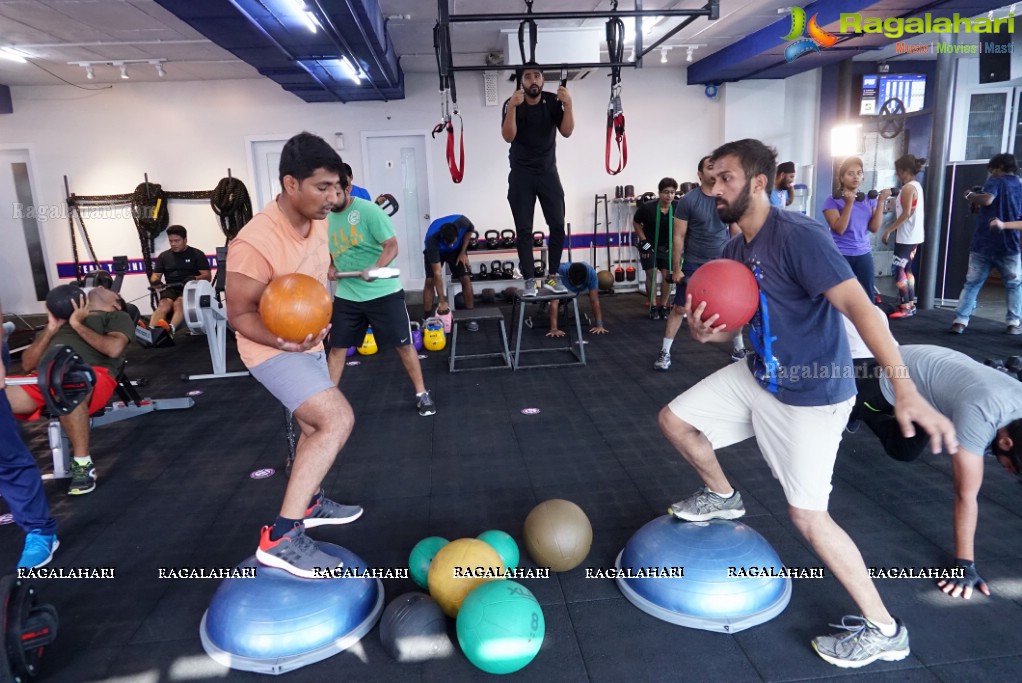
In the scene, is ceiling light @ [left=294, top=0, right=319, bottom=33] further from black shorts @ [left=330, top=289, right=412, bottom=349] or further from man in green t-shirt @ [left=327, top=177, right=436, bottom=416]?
black shorts @ [left=330, top=289, right=412, bottom=349]

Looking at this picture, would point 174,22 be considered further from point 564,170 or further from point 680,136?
point 680,136

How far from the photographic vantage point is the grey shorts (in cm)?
205

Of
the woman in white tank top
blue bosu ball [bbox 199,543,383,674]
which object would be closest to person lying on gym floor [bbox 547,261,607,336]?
the woman in white tank top

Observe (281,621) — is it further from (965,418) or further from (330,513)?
(965,418)

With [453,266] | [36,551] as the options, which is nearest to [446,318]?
[453,266]

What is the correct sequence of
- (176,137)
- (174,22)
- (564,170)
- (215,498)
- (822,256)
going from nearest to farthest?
(822,256), (215,498), (174,22), (176,137), (564,170)

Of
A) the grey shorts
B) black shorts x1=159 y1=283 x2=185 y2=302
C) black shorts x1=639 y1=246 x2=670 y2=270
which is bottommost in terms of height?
black shorts x1=159 y1=283 x2=185 y2=302

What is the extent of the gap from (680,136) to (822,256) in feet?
27.2

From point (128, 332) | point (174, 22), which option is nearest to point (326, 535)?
point (128, 332)

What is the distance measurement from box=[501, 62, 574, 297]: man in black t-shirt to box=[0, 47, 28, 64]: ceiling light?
6.04 metres

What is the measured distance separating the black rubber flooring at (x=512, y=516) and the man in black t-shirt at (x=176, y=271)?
217 cm

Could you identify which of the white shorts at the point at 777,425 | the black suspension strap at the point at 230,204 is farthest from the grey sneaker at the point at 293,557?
the black suspension strap at the point at 230,204

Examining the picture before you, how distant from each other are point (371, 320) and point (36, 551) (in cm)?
199

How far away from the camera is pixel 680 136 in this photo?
924 centimetres
